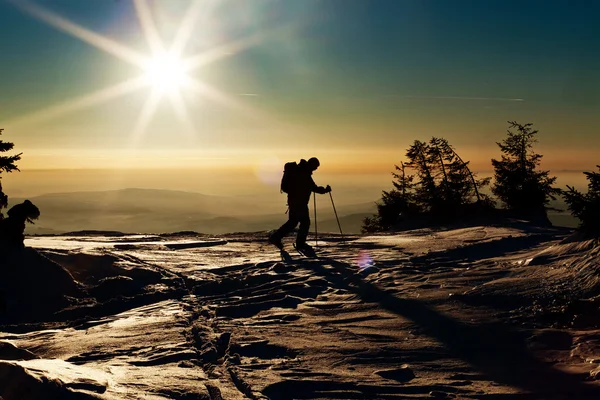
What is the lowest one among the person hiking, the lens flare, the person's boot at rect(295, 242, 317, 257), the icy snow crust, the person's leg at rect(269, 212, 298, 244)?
the icy snow crust

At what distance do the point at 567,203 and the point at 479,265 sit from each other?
130 inches

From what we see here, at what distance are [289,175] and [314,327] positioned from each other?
7979 millimetres

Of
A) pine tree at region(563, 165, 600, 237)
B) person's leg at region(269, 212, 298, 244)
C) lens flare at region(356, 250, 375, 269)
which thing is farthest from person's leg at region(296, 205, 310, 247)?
pine tree at region(563, 165, 600, 237)

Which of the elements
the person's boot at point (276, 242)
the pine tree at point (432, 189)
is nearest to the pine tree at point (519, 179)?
the pine tree at point (432, 189)

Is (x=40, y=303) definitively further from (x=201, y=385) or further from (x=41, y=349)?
(x=201, y=385)

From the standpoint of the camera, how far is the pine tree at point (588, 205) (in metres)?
6.69

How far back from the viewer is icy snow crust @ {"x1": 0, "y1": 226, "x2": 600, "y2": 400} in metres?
4.95

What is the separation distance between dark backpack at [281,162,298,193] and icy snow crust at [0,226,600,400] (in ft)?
9.54

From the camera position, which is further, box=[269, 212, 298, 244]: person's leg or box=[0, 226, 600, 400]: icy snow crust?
box=[269, 212, 298, 244]: person's leg

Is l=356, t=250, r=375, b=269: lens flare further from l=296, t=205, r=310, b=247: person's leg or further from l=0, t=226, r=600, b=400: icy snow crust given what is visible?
l=296, t=205, r=310, b=247: person's leg

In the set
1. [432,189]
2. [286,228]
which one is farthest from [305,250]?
[432,189]

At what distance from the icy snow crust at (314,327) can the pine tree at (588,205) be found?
77 cm

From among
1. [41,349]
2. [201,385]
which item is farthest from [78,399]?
[41,349]

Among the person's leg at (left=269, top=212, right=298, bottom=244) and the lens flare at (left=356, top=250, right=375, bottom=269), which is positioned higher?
the person's leg at (left=269, top=212, right=298, bottom=244)
